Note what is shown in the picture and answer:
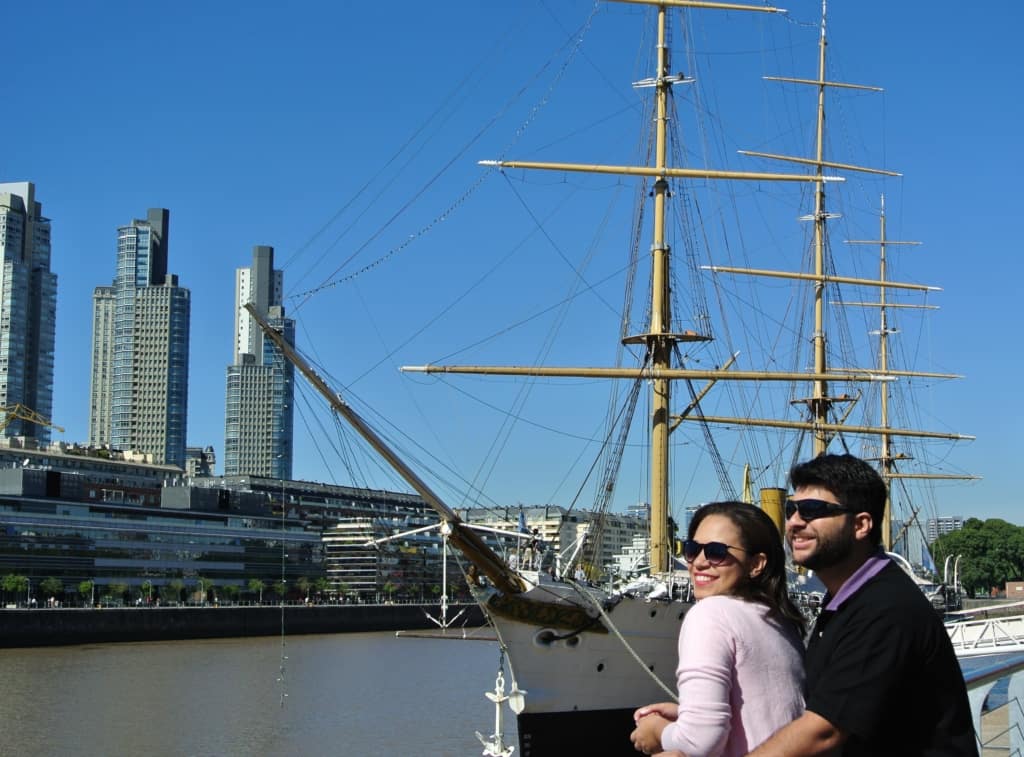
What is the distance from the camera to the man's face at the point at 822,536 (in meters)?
4.35

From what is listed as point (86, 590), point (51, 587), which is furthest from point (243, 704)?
point (86, 590)

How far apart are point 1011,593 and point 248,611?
63219 millimetres

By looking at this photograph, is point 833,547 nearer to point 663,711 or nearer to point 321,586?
point 663,711

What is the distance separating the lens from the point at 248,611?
326 ft

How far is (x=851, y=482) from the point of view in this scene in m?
4.38

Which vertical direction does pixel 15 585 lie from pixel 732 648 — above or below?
below

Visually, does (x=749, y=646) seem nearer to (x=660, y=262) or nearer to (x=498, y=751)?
(x=498, y=751)

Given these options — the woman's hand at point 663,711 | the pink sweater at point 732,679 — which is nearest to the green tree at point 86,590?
the woman's hand at point 663,711

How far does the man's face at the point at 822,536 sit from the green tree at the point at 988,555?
12947 cm

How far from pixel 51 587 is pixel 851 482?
371 feet

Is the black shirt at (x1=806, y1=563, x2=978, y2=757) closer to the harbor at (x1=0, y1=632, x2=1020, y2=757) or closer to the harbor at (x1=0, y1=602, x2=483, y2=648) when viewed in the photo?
the harbor at (x1=0, y1=632, x2=1020, y2=757)

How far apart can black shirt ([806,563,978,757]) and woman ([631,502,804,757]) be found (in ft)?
0.85

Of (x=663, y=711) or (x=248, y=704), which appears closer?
(x=663, y=711)

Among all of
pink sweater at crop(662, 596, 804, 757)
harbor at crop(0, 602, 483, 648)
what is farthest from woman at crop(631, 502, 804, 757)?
harbor at crop(0, 602, 483, 648)
